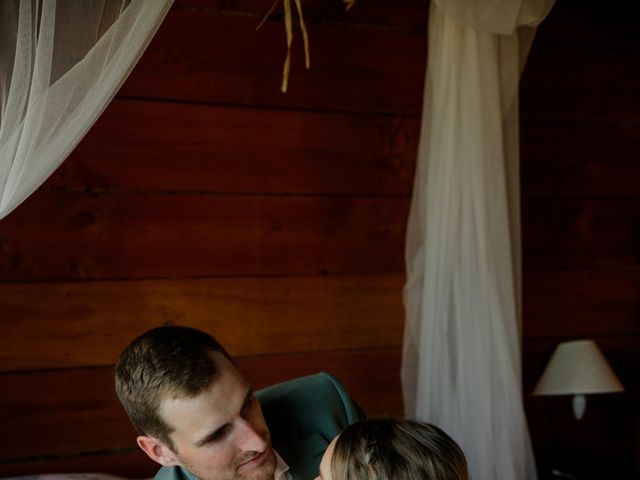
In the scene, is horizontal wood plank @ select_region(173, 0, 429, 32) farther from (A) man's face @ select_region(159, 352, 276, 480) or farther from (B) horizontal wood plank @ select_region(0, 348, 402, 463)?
(A) man's face @ select_region(159, 352, 276, 480)

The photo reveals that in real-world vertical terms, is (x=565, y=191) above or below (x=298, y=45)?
below

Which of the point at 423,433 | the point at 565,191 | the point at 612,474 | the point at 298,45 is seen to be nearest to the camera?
the point at 423,433

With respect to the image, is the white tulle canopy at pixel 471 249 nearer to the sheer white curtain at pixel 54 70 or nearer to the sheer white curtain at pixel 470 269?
the sheer white curtain at pixel 470 269

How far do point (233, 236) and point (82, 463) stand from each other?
0.77 m

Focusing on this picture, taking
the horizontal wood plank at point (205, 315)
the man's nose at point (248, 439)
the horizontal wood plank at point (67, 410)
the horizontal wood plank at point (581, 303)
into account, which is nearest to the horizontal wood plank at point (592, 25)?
the horizontal wood plank at point (581, 303)

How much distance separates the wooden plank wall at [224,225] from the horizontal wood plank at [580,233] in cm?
50

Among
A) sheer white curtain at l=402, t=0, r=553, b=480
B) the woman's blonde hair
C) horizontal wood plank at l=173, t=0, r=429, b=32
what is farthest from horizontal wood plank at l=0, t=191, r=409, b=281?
the woman's blonde hair

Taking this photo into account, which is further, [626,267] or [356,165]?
[626,267]

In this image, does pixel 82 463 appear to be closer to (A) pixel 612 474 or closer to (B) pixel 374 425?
(B) pixel 374 425

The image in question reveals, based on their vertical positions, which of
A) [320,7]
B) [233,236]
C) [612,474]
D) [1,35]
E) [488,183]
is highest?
[320,7]

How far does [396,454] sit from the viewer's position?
3.98 feet

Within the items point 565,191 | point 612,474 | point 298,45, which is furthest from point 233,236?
point 612,474

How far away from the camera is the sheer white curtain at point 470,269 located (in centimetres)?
191

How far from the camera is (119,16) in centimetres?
132
